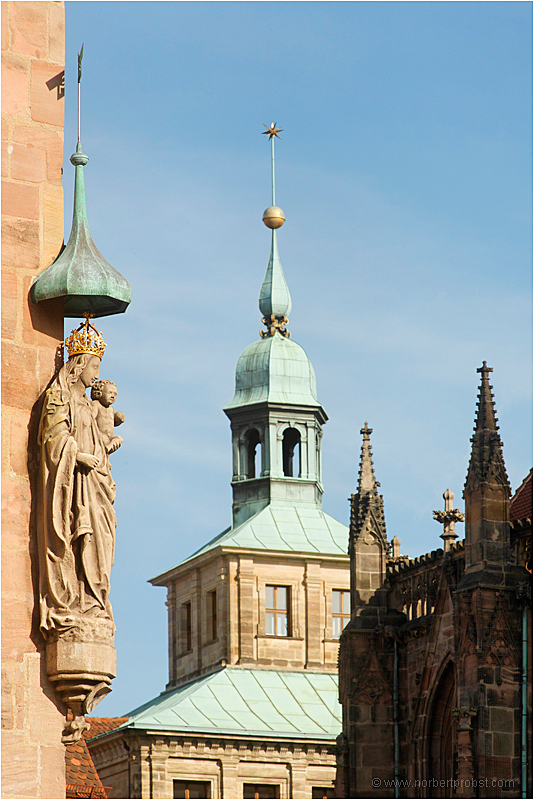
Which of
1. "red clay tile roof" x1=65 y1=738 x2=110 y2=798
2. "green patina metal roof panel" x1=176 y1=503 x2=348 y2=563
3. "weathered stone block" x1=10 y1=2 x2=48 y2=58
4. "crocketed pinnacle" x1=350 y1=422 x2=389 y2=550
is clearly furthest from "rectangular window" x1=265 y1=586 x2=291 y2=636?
"weathered stone block" x1=10 y1=2 x2=48 y2=58

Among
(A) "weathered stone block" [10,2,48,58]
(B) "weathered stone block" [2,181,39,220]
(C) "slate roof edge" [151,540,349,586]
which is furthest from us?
(C) "slate roof edge" [151,540,349,586]

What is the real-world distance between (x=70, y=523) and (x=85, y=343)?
1.39 m

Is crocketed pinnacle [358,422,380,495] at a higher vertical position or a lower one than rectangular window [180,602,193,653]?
higher

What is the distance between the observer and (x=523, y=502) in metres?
45.4

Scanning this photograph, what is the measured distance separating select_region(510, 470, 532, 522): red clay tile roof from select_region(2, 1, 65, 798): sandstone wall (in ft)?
95.7

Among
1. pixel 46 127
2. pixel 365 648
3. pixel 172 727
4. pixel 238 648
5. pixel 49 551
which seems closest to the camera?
pixel 49 551

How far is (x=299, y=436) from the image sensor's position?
76875mm

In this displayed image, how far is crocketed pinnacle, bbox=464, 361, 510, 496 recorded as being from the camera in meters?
41.0

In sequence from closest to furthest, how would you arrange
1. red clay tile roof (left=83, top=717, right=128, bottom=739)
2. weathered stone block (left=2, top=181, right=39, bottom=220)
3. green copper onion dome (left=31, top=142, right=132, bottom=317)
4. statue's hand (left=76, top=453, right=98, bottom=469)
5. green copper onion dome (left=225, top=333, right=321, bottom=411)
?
statue's hand (left=76, top=453, right=98, bottom=469) < green copper onion dome (left=31, top=142, right=132, bottom=317) < weathered stone block (left=2, top=181, right=39, bottom=220) < red clay tile roof (left=83, top=717, right=128, bottom=739) < green copper onion dome (left=225, top=333, right=321, bottom=411)

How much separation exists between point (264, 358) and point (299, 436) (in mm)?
3406

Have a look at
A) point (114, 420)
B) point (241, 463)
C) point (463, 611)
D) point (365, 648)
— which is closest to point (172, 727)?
point (241, 463)

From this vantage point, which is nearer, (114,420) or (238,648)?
(114,420)

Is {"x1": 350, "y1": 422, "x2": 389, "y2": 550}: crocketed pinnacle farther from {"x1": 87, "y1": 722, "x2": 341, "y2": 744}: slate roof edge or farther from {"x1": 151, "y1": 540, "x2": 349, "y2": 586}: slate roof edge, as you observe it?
{"x1": 151, "y1": 540, "x2": 349, "y2": 586}: slate roof edge

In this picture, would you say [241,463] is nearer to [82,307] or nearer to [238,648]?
[238,648]
